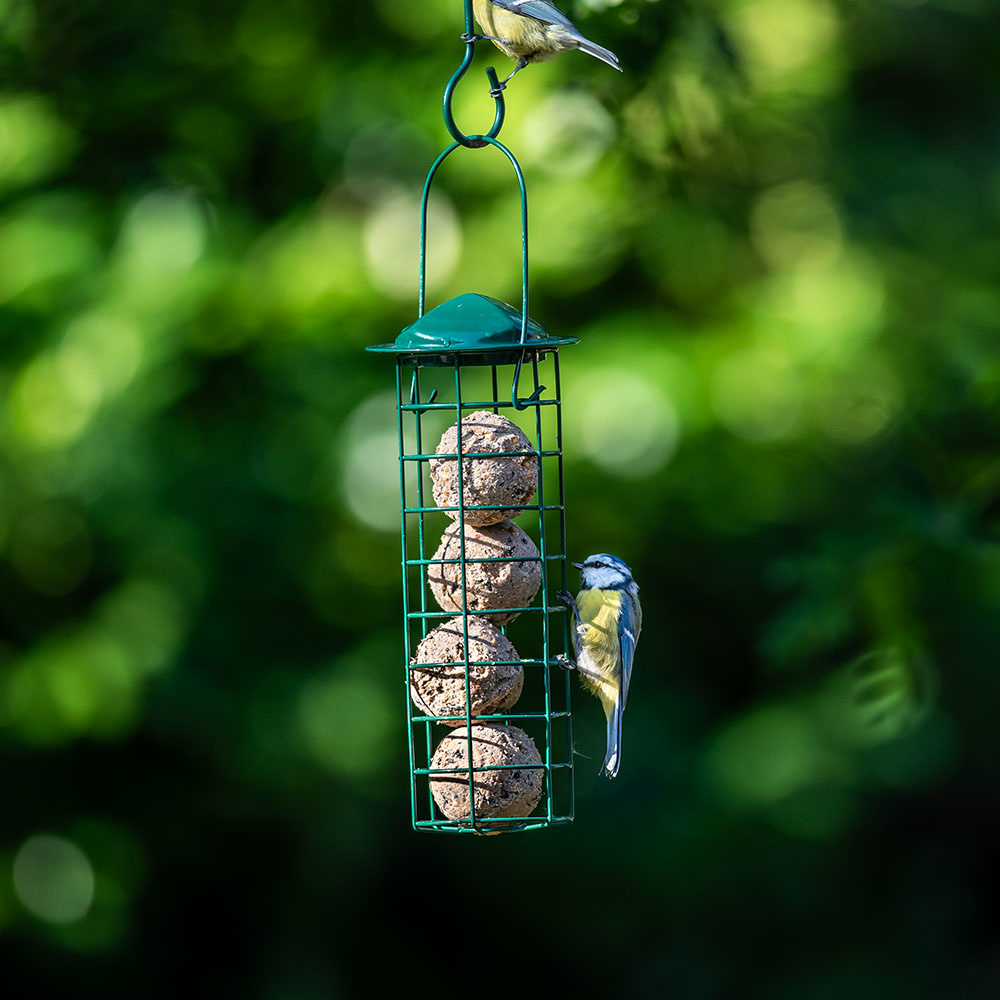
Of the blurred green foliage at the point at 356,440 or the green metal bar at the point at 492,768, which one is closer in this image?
the green metal bar at the point at 492,768

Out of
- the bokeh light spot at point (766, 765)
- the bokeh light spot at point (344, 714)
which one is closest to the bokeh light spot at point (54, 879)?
the bokeh light spot at point (344, 714)

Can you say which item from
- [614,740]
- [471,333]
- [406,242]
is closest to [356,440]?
[406,242]

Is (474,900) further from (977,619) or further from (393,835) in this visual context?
(977,619)

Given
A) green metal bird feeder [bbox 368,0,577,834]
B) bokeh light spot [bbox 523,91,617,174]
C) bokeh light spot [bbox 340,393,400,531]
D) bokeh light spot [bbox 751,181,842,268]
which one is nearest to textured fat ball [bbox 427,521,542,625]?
green metal bird feeder [bbox 368,0,577,834]

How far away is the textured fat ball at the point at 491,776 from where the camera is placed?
140 inches

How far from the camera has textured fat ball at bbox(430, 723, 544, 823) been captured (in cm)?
355

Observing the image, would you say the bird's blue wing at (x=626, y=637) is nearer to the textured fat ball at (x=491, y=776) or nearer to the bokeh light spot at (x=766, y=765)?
the textured fat ball at (x=491, y=776)

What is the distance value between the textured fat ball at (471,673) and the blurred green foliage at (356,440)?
2388 mm

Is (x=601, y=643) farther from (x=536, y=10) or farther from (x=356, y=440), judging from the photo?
(x=356, y=440)

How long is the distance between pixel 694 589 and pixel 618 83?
3451 mm

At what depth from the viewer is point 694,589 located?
7195 millimetres

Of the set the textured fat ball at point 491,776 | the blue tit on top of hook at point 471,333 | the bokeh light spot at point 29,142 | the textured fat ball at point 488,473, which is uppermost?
the bokeh light spot at point 29,142

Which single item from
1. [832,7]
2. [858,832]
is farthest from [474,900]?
[832,7]

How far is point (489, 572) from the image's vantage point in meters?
3.64
